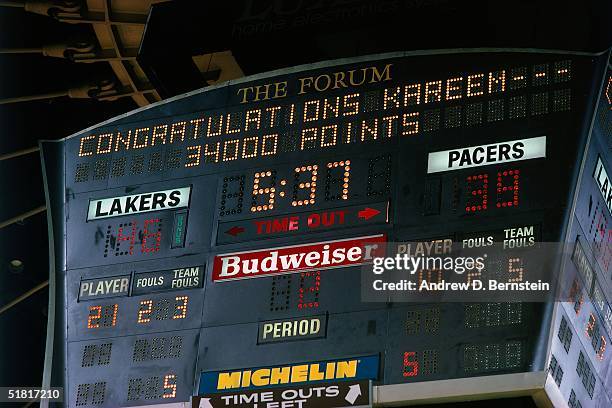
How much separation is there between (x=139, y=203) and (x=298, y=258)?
6.14ft

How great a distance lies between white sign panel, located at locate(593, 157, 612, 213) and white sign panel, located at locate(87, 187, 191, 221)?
3.85 meters

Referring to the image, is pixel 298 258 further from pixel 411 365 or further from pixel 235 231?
pixel 411 365

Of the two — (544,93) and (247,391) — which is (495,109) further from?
(247,391)

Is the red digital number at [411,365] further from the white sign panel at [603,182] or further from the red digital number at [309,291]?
the white sign panel at [603,182]

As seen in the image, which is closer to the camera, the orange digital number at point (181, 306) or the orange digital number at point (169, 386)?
the orange digital number at point (169, 386)

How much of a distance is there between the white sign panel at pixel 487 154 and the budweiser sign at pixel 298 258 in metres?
0.85

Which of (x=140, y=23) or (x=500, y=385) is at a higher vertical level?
(x=140, y=23)

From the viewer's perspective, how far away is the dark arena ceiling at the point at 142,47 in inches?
597

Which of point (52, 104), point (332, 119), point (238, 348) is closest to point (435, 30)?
point (332, 119)

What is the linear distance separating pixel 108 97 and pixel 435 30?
4.96m

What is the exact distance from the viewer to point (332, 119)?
1421 centimetres

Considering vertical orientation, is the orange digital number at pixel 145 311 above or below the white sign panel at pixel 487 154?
below

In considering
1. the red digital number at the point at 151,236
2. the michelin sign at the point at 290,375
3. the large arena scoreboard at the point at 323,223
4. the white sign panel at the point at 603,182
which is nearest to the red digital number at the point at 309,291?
the large arena scoreboard at the point at 323,223

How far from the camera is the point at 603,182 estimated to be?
1354 centimetres
